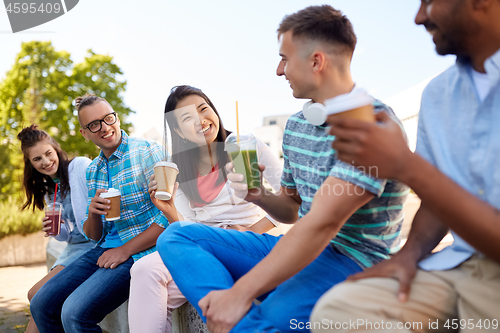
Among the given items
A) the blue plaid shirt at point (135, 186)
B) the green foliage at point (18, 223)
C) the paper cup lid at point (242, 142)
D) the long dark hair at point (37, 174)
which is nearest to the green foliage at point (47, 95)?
the green foliage at point (18, 223)

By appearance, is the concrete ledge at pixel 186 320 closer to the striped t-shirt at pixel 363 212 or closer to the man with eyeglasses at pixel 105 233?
the man with eyeglasses at pixel 105 233

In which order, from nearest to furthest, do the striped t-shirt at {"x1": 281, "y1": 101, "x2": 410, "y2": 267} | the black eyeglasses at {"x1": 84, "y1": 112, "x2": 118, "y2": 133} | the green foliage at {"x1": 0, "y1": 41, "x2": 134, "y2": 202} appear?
the striped t-shirt at {"x1": 281, "y1": 101, "x2": 410, "y2": 267}, the black eyeglasses at {"x1": 84, "y1": 112, "x2": 118, "y2": 133}, the green foliage at {"x1": 0, "y1": 41, "x2": 134, "y2": 202}

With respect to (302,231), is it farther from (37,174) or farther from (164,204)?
(37,174)

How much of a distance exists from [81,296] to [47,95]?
14.6 metres

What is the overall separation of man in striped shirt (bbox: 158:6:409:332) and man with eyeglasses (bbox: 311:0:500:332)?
8.3 inches

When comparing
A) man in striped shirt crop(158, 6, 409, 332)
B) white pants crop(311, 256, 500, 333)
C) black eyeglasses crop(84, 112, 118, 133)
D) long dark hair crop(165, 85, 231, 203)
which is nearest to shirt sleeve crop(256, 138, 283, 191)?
long dark hair crop(165, 85, 231, 203)

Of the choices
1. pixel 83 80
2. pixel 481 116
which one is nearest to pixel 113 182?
pixel 481 116

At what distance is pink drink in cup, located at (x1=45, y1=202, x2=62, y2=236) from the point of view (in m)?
3.36

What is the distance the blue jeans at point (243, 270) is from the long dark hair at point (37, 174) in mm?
2300

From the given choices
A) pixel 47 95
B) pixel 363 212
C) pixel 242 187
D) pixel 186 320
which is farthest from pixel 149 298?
pixel 47 95

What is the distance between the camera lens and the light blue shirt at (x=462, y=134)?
1.24m

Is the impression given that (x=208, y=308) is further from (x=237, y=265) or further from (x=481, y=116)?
(x=481, y=116)

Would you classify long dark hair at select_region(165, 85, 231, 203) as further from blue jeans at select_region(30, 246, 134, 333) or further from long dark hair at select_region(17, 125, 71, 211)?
long dark hair at select_region(17, 125, 71, 211)

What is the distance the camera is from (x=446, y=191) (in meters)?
Result: 1.05
